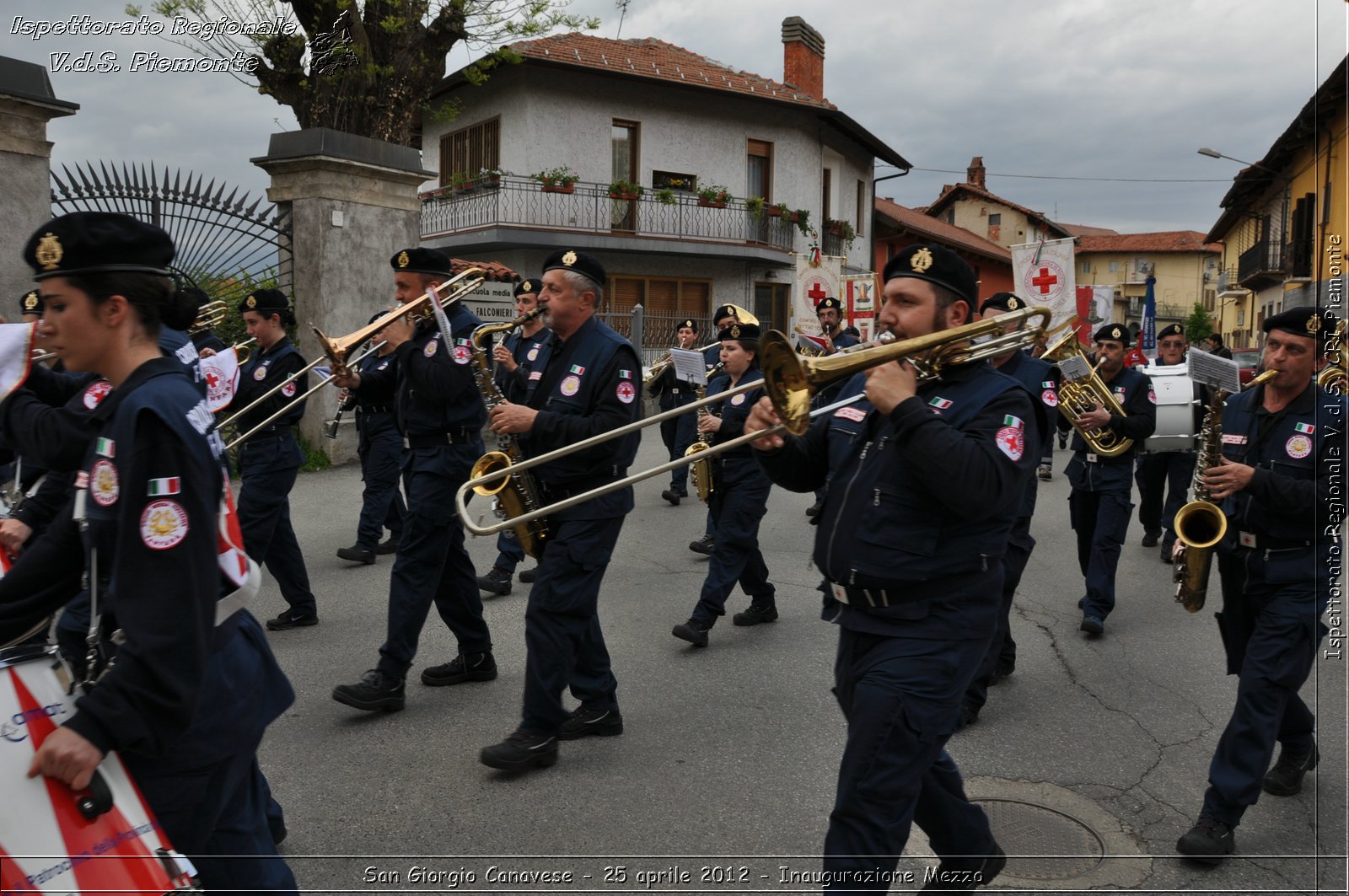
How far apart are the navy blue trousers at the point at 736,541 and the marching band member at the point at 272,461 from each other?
2483mm

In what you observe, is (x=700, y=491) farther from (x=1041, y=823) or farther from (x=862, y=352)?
(x=862, y=352)

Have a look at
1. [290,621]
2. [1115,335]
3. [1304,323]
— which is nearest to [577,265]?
[1304,323]

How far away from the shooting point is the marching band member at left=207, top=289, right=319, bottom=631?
5.96 meters

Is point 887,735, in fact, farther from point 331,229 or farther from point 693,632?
point 331,229

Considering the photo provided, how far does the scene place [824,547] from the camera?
115 inches

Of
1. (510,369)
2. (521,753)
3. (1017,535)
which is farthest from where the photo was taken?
(510,369)

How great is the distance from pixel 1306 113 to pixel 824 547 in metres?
24.8

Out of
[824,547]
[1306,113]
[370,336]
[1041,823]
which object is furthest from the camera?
[1306,113]

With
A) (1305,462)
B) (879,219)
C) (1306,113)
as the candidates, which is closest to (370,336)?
(1305,462)

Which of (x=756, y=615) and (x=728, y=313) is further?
(x=728, y=313)

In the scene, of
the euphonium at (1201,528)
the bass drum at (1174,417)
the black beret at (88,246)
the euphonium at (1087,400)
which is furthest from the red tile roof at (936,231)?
the black beret at (88,246)

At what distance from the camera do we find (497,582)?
7156mm

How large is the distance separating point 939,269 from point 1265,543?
1.98 m

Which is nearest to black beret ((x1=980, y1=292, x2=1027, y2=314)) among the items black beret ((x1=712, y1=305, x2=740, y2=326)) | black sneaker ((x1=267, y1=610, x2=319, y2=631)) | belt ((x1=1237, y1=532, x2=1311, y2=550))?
black beret ((x1=712, y1=305, x2=740, y2=326))
